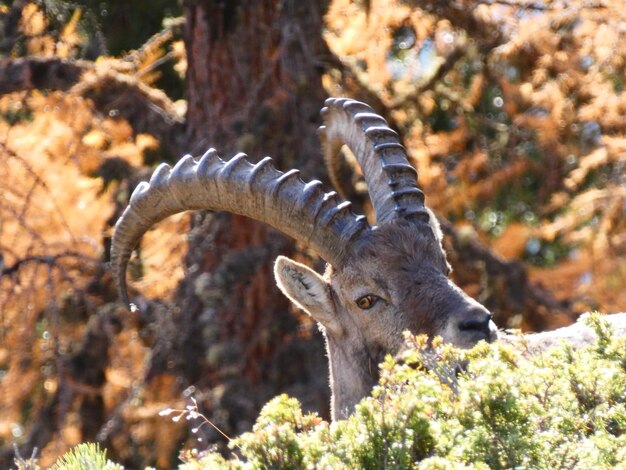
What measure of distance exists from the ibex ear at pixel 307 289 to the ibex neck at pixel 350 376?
192 millimetres

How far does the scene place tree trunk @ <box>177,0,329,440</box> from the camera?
10.8 metres

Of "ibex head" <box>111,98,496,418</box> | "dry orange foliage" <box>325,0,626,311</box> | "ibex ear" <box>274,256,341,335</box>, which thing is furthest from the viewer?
"dry orange foliage" <box>325,0,626,311</box>

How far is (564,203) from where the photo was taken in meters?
14.9

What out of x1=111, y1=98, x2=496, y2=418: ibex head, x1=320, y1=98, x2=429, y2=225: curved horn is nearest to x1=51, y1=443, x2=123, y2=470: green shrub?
x1=111, y1=98, x2=496, y2=418: ibex head

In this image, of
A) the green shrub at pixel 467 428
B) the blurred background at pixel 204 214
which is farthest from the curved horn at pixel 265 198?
the blurred background at pixel 204 214

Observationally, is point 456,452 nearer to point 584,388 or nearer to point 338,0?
point 584,388

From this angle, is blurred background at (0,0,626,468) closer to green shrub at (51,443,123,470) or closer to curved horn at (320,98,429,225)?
curved horn at (320,98,429,225)

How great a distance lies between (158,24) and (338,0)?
3.86 metres

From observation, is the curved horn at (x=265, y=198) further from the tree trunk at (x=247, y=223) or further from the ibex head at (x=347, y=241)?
the tree trunk at (x=247, y=223)

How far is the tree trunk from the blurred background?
0.02 meters

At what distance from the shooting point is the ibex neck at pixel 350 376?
23.1ft

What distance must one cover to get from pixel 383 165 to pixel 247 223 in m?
4.47

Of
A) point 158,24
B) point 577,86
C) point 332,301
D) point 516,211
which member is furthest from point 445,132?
point 332,301

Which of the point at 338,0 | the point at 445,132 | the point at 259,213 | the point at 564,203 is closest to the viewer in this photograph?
the point at 259,213
